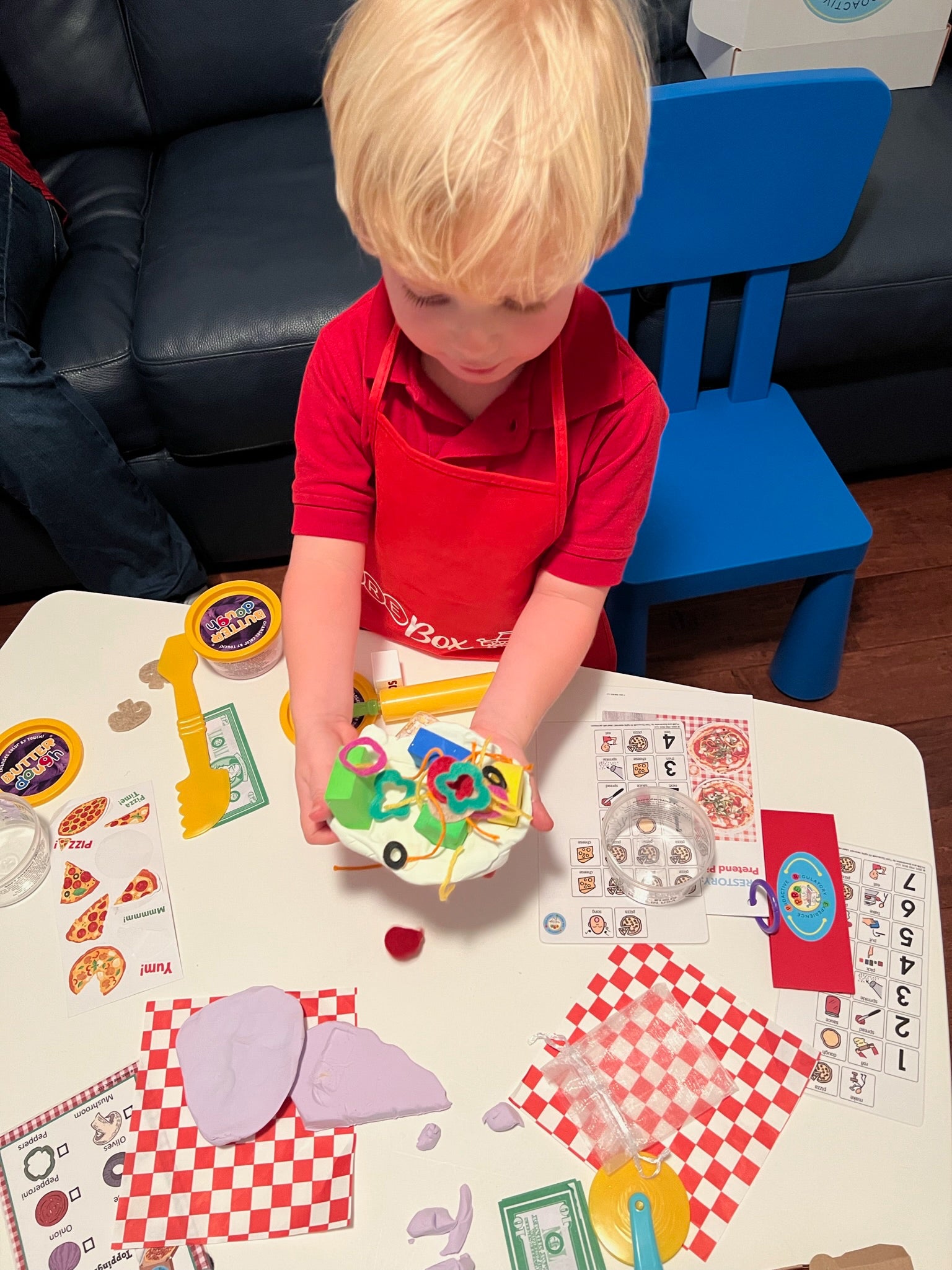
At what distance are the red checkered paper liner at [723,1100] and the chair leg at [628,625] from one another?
604mm

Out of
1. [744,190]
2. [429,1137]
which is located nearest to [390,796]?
[429,1137]

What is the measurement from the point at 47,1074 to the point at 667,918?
1.67 ft

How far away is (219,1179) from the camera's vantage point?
0.67m

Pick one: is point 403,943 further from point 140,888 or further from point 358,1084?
point 140,888

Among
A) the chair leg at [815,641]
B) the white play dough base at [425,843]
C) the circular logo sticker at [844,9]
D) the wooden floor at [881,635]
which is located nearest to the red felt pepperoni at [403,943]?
the white play dough base at [425,843]

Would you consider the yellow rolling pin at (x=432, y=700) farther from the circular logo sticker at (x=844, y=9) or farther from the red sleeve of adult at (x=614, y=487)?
the circular logo sticker at (x=844, y=9)

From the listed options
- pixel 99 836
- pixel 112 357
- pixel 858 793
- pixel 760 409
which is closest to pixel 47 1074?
pixel 99 836

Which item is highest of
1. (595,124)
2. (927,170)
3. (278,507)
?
(595,124)

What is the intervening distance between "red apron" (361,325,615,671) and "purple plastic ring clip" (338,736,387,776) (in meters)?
0.26

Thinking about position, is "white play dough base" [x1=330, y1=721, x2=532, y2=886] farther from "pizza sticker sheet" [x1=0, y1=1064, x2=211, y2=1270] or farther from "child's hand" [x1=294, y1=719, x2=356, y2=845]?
"pizza sticker sheet" [x1=0, y1=1064, x2=211, y2=1270]

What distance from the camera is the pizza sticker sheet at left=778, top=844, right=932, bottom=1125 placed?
69 cm

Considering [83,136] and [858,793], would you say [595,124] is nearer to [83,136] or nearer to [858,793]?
[858,793]

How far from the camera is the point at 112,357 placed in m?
1.47

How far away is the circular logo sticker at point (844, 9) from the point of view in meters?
1.43
